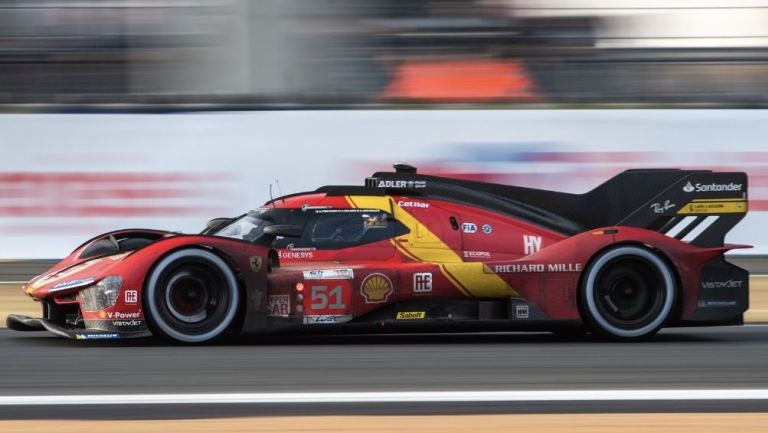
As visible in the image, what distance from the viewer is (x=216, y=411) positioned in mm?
5180

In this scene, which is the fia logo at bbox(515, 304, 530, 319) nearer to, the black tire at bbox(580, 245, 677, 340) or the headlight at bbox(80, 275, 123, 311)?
the black tire at bbox(580, 245, 677, 340)

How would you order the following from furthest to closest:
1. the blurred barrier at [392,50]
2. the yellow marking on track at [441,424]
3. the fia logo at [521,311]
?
the blurred barrier at [392,50] < the fia logo at [521,311] < the yellow marking on track at [441,424]

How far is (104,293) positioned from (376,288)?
64.7 inches

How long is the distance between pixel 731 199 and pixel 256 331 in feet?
10.7

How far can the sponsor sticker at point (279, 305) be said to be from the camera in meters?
7.34

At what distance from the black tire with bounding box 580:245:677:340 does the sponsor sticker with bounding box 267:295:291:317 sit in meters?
1.87

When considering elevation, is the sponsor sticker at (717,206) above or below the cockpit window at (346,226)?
above

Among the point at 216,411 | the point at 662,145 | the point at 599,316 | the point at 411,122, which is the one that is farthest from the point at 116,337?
the point at 662,145

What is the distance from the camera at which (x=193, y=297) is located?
7.34m

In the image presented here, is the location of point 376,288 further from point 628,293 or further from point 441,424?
point 441,424

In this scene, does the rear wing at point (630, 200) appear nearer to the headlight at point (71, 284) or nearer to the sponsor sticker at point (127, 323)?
the sponsor sticker at point (127, 323)

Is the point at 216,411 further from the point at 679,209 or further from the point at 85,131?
the point at 85,131

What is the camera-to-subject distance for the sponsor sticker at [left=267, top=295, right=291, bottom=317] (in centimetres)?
734

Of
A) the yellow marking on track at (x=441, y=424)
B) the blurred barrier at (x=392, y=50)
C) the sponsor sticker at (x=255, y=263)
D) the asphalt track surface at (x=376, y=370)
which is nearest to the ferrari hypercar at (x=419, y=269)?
the sponsor sticker at (x=255, y=263)
